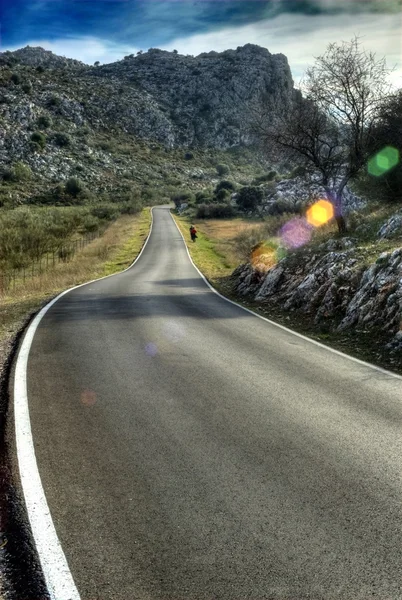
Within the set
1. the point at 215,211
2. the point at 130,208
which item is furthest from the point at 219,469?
the point at 130,208

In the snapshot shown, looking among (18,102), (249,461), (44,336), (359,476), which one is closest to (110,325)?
(44,336)

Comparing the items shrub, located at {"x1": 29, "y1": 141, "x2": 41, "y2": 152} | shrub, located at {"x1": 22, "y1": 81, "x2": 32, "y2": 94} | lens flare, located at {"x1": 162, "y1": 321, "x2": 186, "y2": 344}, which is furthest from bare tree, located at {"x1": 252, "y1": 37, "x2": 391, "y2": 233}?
shrub, located at {"x1": 22, "y1": 81, "x2": 32, "y2": 94}

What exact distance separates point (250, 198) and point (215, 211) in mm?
5698

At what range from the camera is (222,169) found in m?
121

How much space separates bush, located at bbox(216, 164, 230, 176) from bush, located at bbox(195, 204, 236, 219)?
55.3 meters

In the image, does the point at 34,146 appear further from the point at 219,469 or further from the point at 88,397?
the point at 219,469

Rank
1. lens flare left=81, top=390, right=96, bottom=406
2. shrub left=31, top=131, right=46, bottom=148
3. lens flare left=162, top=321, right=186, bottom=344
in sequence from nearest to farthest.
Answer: lens flare left=81, top=390, right=96, bottom=406
lens flare left=162, top=321, right=186, bottom=344
shrub left=31, top=131, right=46, bottom=148

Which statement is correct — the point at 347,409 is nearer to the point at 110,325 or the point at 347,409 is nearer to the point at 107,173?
the point at 110,325

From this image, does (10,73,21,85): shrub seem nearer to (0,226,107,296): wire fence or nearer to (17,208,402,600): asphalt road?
(0,226,107,296): wire fence

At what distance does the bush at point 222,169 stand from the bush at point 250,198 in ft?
182

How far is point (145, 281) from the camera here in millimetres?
22109

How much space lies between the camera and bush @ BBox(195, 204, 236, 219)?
222 ft

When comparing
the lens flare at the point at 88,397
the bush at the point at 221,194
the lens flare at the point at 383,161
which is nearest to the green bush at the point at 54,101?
the bush at the point at 221,194

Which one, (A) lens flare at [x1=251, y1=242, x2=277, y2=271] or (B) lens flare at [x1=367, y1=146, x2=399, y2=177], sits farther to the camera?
(B) lens flare at [x1=367, y1=146, x2=399, y2=177]
